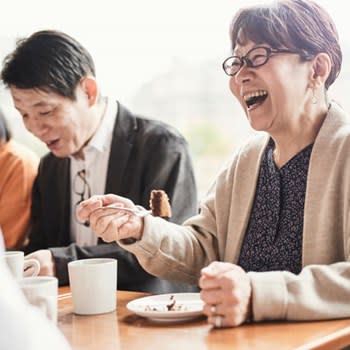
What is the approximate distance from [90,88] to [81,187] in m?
0.33

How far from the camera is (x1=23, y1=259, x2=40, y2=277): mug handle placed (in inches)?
63.8

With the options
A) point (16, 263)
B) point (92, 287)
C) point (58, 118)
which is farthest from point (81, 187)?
point (92, 287)

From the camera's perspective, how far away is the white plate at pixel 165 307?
130cm

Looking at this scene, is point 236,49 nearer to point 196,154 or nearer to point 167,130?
point 167,130

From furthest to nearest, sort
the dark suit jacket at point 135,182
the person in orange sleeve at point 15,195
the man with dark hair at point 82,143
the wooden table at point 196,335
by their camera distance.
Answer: the person in orange sleeve at point 15,195 → the man with dark hair at point 82,143 → the dark suit jacket at point 135,182 → the wooden table at point 196,335

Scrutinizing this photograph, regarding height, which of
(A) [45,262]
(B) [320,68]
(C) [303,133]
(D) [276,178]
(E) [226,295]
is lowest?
(A) [45,262]

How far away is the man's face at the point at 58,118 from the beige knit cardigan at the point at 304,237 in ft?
2.18

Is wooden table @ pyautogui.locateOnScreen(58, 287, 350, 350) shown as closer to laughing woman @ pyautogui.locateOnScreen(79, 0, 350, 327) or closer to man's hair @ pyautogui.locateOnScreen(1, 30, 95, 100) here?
laughing woman @ pyautogui.locateOnScreen(79, 0, 350, 327)

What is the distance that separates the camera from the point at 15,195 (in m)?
2.46

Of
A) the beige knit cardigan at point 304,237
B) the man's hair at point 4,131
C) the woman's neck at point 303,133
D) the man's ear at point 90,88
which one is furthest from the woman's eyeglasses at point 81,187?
the woman's neck at point 303,133

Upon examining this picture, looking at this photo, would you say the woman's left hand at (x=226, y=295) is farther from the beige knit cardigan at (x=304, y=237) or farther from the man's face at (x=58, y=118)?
the man's face at (x=58, y=118)

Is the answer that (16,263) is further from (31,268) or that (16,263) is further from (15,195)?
(15,195)

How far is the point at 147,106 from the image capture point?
9.39 feet

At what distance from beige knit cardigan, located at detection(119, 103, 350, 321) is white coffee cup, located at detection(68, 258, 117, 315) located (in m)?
0.18
